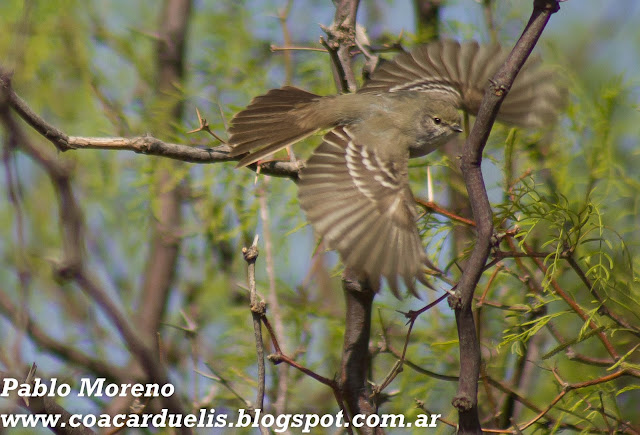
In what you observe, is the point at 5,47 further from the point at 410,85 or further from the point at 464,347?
the point at 464,347

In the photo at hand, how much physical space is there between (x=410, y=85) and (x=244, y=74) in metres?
0.98

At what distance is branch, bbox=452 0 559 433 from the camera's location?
1.32m

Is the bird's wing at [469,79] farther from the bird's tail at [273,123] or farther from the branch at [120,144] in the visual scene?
the branch at [120,144]

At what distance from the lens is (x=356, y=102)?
2.71m

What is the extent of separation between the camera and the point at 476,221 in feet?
4.43

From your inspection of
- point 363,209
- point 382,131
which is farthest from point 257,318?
point 382,131

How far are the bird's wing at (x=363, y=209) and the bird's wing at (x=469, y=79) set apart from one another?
40 centimetres

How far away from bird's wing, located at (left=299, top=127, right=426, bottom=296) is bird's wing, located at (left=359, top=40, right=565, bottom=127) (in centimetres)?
40

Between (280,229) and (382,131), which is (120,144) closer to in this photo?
(382,131)

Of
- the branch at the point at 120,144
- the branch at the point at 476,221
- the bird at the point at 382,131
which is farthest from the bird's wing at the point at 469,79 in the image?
the branch at the point at 476,221

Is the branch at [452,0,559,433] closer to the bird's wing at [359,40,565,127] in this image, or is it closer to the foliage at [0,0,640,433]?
the foliage at [0,0,640,433]

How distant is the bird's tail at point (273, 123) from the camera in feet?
7.45

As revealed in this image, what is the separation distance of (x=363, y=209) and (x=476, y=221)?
0.92 meters

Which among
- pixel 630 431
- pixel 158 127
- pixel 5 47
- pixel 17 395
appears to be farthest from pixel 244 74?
pixel 17 395
